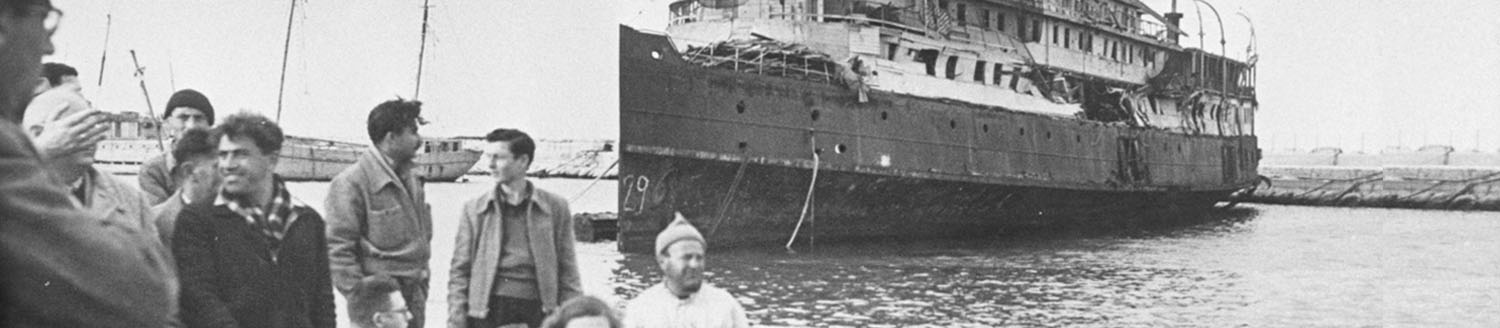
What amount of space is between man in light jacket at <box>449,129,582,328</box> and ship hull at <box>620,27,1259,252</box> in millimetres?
14886

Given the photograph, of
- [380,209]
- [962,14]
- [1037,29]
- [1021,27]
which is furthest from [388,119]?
[1037,29]

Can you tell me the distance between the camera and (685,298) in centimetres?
478

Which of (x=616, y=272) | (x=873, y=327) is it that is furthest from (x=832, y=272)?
(x=873, y=327)

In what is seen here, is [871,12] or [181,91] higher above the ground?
[871,12]

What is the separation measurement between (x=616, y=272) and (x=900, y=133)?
672cm

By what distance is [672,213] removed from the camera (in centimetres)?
2119

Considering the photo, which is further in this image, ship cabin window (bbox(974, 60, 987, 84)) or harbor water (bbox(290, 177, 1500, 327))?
ship cabin window (bbox(974, 60, 987, 84))

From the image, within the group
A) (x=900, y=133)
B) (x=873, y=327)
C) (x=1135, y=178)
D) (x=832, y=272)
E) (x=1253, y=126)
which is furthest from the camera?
(x=1253, y=126)

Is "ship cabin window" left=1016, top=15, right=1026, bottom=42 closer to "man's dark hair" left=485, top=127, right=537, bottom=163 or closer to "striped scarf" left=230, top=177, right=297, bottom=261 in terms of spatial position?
"man's dark hair" left=485, top=127, right=537, bottom=163

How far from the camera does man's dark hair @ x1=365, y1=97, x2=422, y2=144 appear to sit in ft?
17.0

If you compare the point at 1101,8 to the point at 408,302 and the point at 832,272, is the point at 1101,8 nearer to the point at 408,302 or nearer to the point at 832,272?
the point at 832,272

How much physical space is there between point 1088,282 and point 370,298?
16.0 meters

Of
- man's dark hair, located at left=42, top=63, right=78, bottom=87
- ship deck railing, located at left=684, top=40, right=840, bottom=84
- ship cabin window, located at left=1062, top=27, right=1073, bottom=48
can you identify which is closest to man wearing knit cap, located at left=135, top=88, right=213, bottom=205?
man's dark hair, located at left=42, top=63, right=78, bottom=87

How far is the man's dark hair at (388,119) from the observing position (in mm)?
5176
